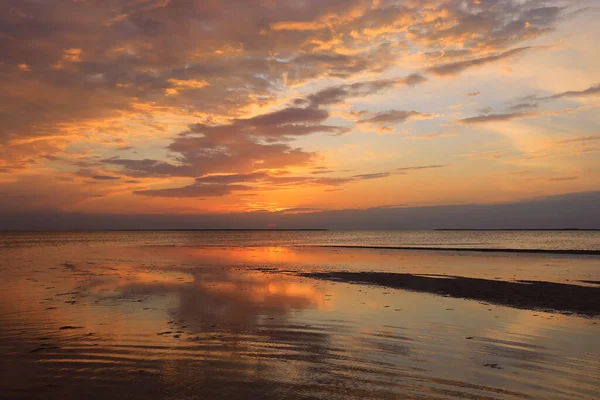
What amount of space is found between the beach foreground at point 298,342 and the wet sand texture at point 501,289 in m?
0.12

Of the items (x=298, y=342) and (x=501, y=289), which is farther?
(x=501, y=289)

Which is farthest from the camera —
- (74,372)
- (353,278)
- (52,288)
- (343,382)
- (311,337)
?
(353,278)

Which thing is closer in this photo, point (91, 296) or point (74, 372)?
point (74, 372)

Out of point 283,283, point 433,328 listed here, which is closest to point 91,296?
point 283,283

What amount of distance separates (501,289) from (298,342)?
16090 millimetres

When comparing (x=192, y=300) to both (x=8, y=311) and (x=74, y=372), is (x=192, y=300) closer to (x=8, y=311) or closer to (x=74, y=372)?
(x=8, y=311)

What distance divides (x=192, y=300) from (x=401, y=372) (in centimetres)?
1265

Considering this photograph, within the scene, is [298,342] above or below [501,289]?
above

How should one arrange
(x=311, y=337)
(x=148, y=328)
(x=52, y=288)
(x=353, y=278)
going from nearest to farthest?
1. (x=311, y=337)
2. (x=148, y=328)
3. (x=52, y=288)
4. (x=353, y=278)

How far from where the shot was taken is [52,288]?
2328 centimetres

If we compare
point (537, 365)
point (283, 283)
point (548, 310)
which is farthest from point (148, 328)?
point (548, 310)

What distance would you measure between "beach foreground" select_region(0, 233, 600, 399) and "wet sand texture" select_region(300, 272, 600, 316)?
120 mm

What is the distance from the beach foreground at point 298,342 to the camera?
8.64 metres

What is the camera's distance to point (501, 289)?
23594mm
